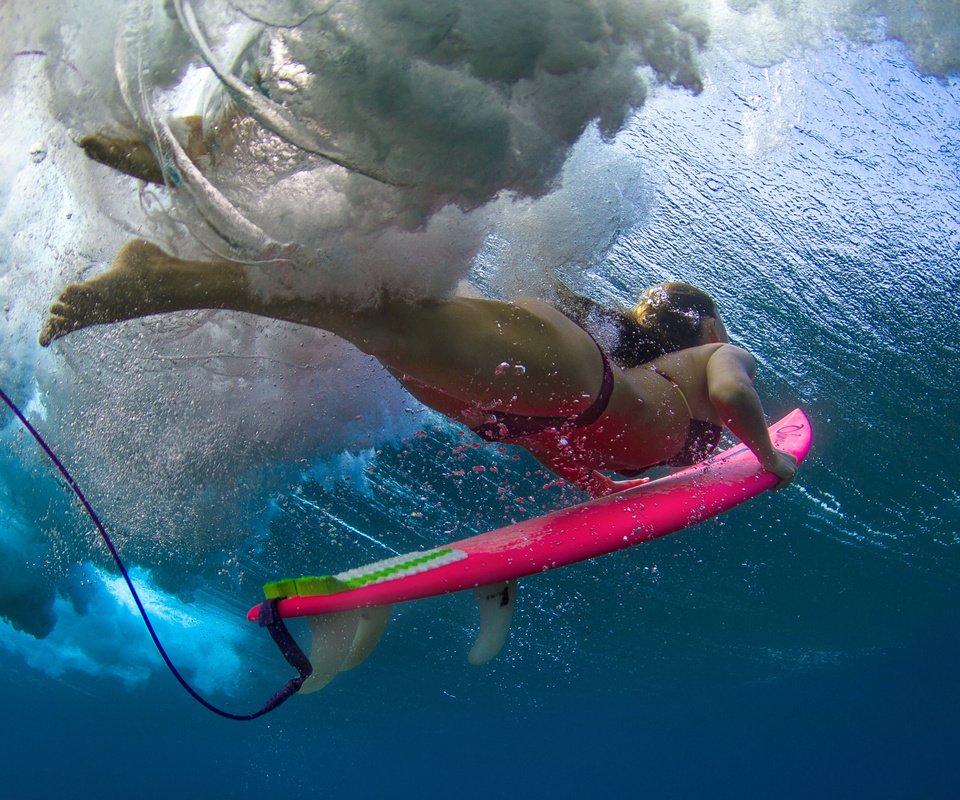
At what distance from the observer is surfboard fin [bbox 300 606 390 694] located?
3.40 meters

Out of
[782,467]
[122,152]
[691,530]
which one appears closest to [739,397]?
[782,467]

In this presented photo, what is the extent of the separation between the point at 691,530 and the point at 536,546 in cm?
1111

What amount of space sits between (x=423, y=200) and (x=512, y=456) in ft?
28.5

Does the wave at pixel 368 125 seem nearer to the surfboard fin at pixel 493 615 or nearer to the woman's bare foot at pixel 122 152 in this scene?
the woman's bare foot at pixel 122 152

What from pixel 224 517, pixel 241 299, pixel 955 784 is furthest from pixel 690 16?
pixel 955 784

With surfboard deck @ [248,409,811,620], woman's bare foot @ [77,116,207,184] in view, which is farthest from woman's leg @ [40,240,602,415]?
surfboard deck @ [248,409,811,620]

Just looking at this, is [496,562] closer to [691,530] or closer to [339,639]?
[339,639]

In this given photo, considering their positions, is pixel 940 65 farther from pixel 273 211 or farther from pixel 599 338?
pixel 273 211

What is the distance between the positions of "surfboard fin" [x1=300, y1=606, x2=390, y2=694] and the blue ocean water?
192cm

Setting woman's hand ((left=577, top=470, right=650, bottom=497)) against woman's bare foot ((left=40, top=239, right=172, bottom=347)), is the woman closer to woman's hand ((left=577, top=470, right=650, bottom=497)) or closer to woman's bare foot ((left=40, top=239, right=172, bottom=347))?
woman's bare foot ((left=40, top=239, right=172, bottom=347))

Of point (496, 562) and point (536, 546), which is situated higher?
point (536, 546)

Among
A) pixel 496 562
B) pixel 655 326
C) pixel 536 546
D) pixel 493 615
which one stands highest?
pixel 655 326

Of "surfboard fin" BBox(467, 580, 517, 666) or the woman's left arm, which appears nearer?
the woman's left arm

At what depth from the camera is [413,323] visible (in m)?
2.49
